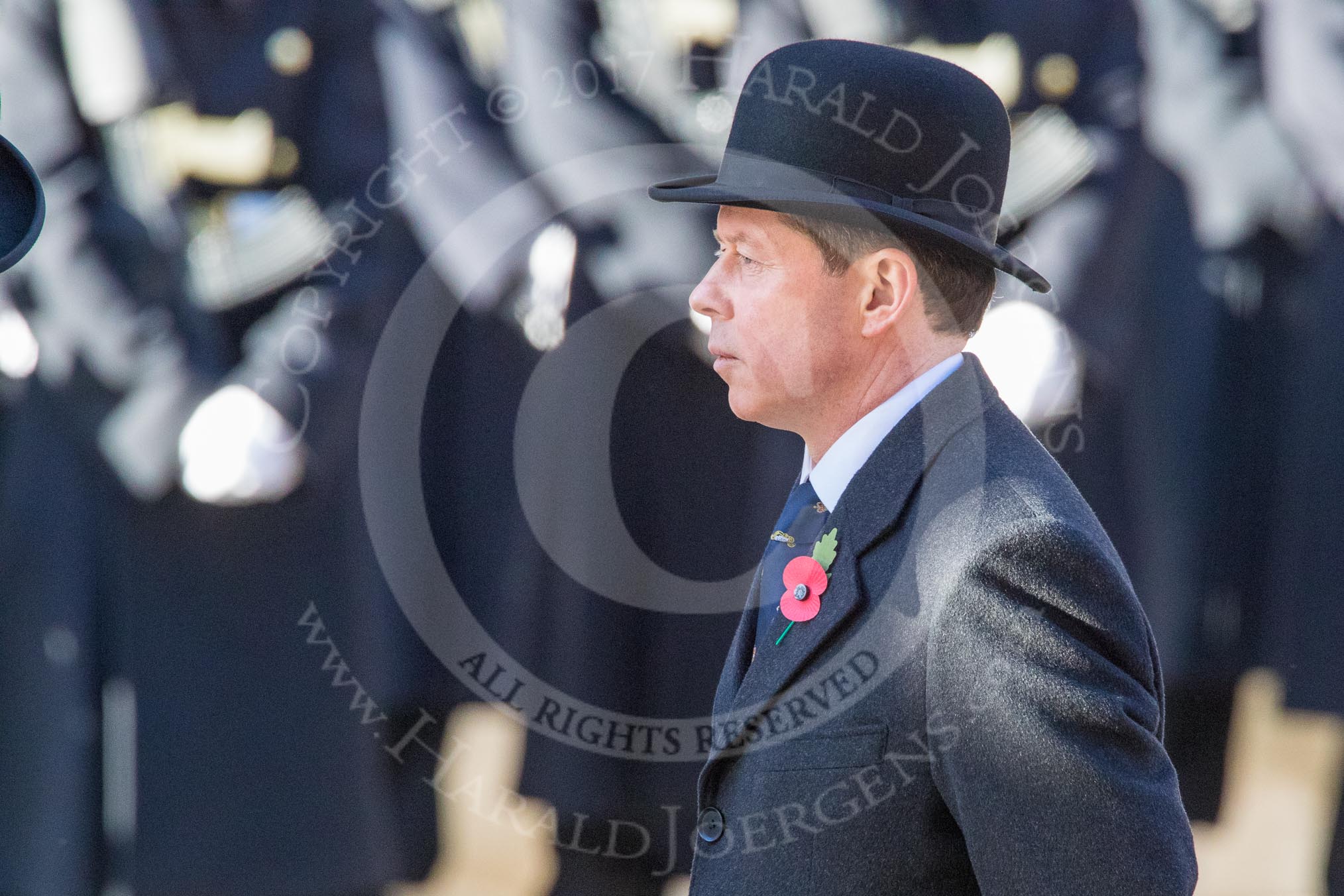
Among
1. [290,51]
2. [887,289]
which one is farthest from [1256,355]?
[290,51]

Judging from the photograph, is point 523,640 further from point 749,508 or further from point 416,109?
point 416,109

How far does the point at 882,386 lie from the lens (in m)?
1.27

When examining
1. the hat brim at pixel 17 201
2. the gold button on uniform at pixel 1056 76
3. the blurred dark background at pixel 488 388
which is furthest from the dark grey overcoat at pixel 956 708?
the gold button on uniform at pixel 1056 76

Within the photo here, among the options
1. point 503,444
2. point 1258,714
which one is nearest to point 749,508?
point 503,444

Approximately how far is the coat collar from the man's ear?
3.2 inches

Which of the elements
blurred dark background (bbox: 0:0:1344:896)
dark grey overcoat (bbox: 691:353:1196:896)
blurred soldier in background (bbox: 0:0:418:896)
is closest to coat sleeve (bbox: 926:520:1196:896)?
dark grey overcoat (bbox: 691:353:1196:896)

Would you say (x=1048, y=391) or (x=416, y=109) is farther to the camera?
(x=1048, y=391)

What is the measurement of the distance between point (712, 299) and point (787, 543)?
270 millimetres

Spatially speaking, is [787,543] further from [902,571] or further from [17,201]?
[17,201]

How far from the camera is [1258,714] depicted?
8.61 feet

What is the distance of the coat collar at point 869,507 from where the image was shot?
3.80 ft

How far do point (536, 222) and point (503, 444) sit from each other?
0.42 metres

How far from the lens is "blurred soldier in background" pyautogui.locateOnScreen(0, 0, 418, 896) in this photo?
2232mm

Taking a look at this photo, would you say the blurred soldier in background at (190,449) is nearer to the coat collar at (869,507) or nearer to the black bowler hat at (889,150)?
the black bowler hat at (889,150)
